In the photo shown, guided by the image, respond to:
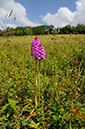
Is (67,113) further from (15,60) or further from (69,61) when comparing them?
(15,60)

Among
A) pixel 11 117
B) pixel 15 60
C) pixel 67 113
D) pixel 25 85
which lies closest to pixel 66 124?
pixel 67 113

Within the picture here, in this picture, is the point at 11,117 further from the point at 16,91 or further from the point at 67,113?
the point at 67,113

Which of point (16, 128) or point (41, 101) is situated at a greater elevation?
point (41, 101)

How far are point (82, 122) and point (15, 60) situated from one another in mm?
3467

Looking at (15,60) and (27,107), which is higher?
(15,60)

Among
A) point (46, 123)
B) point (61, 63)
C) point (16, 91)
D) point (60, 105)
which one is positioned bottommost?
point (46, 123)

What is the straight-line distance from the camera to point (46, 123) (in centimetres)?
230

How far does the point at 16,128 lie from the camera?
2.12m

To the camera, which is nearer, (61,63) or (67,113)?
(67,113)

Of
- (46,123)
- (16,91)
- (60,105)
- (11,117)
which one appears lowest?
(46,123)

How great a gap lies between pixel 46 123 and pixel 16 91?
1.15 metres

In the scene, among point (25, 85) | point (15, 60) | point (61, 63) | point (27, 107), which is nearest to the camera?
point (27, 107)

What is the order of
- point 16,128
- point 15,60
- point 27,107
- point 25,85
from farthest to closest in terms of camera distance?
1. point 15,60
2. point 25,85
3. point 27,107
4. point 16,128

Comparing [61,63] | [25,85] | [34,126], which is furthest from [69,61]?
[34,126]
